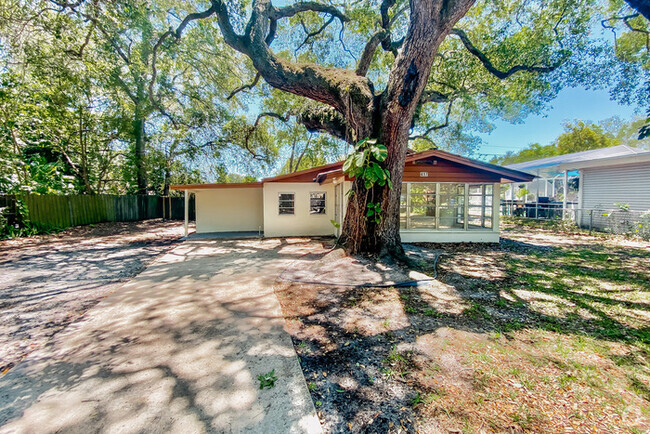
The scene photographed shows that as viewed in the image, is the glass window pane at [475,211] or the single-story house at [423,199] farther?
the glass window pane at [475,211]

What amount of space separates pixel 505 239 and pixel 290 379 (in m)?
9.67

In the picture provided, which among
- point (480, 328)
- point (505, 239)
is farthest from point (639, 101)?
point (480, 328)

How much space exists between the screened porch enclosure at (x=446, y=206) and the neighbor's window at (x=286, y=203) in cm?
419

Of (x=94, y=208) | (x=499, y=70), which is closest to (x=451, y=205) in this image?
(x=499, y=70)

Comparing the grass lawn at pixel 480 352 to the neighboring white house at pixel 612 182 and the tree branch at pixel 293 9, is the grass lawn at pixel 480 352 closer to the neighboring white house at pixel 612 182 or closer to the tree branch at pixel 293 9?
the tree branch at pixel 293 9

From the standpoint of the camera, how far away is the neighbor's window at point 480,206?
8.69m

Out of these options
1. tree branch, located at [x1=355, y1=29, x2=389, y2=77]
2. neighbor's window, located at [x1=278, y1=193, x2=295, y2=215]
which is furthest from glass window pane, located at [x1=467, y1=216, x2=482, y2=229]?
neighbor's window, located at [x1=278, y1=193, x2=295, y2=215]

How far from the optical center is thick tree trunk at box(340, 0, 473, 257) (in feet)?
15.4

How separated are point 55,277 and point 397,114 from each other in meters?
7.55

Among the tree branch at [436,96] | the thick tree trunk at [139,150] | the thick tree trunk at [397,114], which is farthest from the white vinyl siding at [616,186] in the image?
the thick tree trunk at [139,150]

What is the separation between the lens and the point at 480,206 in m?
8.76

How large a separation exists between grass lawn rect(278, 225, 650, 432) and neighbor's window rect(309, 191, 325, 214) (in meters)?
6.08

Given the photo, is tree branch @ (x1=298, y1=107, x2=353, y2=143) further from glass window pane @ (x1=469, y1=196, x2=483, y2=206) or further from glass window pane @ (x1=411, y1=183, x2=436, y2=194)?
glass window pane @ (x1=469, y1=196, x2=483, y2=206)

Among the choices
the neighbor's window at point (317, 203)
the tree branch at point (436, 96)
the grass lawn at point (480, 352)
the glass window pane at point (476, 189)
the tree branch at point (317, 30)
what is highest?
the tree branch at point (317, 30)
